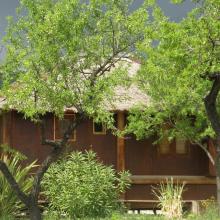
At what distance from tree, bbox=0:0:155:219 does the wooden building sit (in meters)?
6.13

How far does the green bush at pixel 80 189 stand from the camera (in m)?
16.8

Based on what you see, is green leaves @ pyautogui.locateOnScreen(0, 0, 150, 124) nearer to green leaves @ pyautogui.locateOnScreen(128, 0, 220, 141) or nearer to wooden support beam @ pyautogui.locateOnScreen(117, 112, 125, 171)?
green leaves @ pyautogui.locateOnScreen(128, 0, 220, 141)

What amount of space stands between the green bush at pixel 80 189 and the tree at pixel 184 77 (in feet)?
6.57

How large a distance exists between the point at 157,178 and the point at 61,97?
8.17 metres

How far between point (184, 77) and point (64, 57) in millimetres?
3136

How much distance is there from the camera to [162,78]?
17.7 metres

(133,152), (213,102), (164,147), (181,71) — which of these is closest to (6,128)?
(133,152)

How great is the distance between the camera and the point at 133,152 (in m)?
22.2

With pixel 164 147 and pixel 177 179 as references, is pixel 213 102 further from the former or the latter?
pixel 164 147

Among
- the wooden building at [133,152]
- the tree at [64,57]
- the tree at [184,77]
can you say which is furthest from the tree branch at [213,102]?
the wooden building at [133,152]

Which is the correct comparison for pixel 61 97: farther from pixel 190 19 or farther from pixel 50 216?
pixel 50 216

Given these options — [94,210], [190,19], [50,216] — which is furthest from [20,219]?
[190,19]

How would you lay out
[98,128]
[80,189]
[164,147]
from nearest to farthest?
[80,189], [98,128], [164,147]

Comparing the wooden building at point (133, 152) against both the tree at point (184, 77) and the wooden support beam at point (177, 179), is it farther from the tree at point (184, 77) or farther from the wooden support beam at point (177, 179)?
the tree at point (184, 77)
